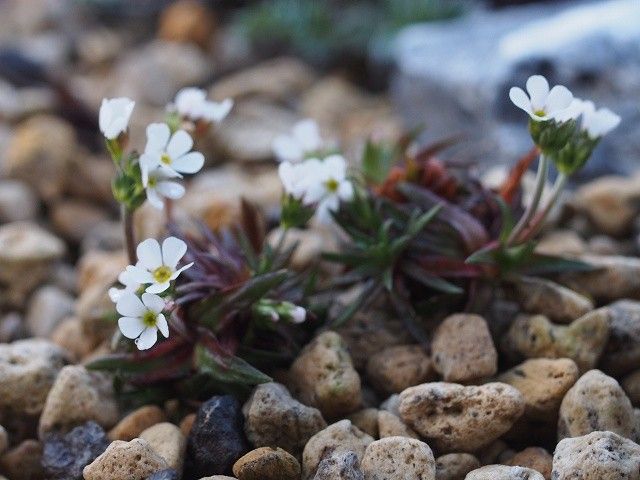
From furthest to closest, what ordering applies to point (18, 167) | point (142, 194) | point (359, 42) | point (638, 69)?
point (359, 42), point (18, 167), point (638, 69), point (142, 194)

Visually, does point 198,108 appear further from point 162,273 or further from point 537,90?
point 537,90

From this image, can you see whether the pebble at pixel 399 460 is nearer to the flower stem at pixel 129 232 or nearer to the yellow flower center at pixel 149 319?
the yellow flower center at pixel 149 319

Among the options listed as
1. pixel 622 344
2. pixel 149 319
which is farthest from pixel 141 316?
pixel 622 344

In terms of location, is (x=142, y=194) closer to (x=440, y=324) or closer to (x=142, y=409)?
(x=142, y=409)

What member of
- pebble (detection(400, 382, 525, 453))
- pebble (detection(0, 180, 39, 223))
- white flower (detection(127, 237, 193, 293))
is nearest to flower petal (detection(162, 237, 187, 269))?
white flower (detection(127, 237, 193, 293))

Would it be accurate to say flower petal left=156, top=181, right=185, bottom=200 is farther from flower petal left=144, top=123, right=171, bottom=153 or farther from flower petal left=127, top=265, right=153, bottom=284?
flower petal left=127, top=265, right=153, bottom=284

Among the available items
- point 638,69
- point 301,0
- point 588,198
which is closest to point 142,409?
point 588,198

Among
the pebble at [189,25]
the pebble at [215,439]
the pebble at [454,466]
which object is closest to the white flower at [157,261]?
the pebble at [215,439]
